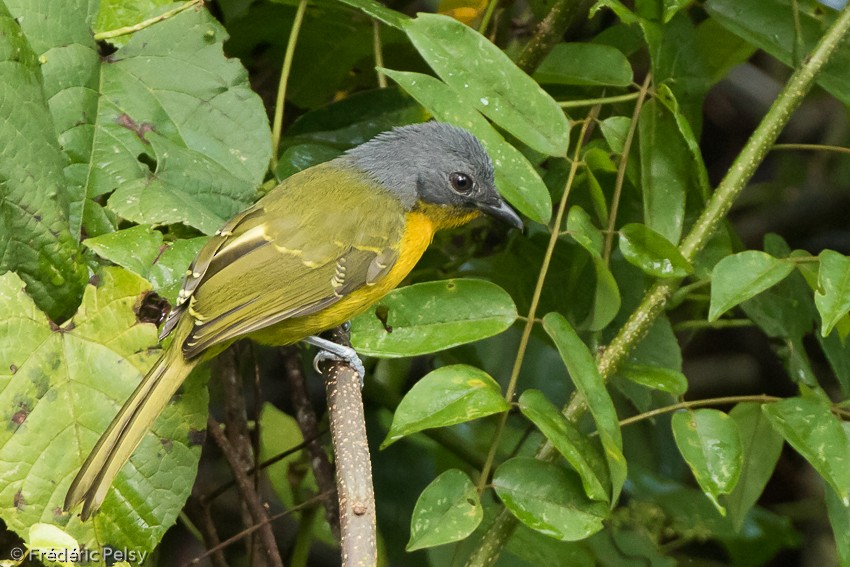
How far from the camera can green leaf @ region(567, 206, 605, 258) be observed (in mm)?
2082

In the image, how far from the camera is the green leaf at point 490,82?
214cm

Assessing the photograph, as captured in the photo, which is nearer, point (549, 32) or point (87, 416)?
point (87, 416)

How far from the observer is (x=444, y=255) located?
3.00 m

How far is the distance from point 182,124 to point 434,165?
0.67 meters

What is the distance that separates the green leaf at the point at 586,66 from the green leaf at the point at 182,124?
0.72m

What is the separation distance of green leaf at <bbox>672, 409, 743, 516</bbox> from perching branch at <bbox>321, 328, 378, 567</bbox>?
2.07 feet

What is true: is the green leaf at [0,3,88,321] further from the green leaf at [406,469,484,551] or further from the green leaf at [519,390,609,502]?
the green leaf at [519,390,609,502]

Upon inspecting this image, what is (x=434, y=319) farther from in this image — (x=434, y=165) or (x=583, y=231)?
(x=434, y=165)

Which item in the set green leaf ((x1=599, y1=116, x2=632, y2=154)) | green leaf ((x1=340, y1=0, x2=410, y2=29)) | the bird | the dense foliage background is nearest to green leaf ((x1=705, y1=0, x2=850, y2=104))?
the dense foliage background

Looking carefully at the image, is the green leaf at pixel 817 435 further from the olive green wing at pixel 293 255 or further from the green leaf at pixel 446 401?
the olive green wing at pixel 293 255

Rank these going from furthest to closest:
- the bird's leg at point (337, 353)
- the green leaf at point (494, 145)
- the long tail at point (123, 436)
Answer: the bird's leg at point (337, 353)
the green leaf at point (494, 145)
the long tail at point (123, 436)

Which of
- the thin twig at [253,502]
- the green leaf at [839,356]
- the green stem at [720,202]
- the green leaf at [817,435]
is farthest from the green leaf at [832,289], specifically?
the thin twig at [253,502]

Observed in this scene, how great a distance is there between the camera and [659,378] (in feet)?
6.89

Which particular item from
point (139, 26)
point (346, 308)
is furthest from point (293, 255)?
point (139, 26)
